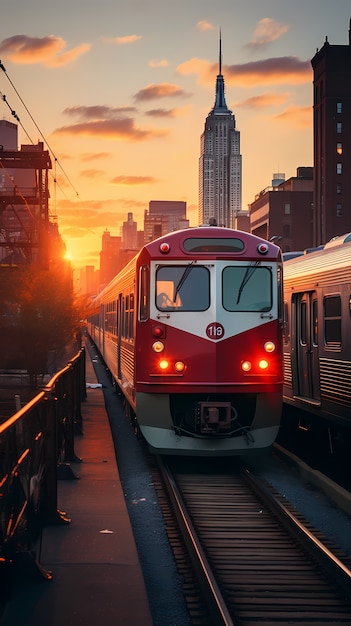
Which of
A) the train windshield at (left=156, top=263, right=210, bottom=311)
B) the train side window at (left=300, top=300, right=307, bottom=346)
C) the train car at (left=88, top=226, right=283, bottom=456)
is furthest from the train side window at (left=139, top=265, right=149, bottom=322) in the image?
the train side window at (left=300, top=300, right=307, bottom=346)

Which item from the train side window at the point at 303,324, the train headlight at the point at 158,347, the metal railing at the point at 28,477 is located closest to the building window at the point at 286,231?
the train side window at the point at 303,324

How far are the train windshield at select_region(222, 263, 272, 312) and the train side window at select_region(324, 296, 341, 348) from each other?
52.0 inches

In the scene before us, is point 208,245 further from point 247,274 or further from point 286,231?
point 286,231

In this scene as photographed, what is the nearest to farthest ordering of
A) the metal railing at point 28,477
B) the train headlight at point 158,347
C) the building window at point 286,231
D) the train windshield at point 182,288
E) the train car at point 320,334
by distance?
the metal railing at point 28,477, the train headlight at point 158,347, the train windshield at point 182,288, the train car at point 320,334, the building window at point 286,231

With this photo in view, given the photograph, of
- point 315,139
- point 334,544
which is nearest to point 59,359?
point 334,544

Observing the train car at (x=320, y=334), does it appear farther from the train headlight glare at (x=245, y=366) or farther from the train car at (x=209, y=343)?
the train headlight glare at (x=245, y=366)

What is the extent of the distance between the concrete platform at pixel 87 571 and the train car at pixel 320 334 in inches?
150

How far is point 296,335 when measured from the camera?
15.3m

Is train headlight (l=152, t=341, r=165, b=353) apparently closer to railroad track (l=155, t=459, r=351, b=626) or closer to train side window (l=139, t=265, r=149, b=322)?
train side window (l=139, t=265, r=149, b=322)

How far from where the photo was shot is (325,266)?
44.3ft

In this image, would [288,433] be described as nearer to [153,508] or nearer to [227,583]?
[153,508]

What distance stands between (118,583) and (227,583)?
973mm

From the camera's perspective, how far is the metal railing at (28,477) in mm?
5899

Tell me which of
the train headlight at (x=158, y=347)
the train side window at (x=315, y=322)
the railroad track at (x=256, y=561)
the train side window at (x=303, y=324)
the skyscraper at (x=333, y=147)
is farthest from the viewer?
the skyscraper at (x=333, y=147)
